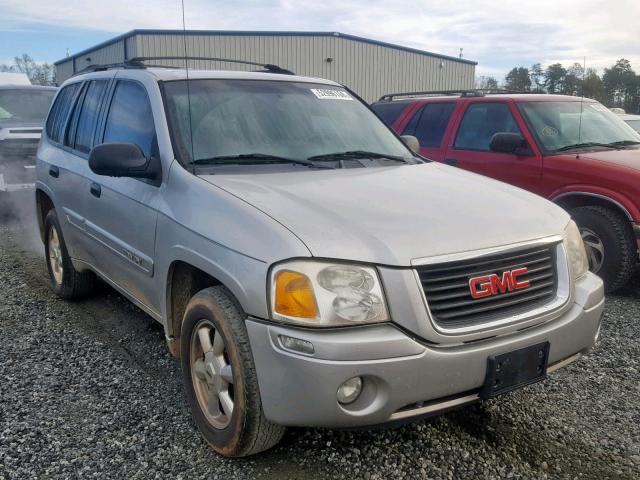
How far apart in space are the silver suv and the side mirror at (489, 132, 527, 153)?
2.17 meters

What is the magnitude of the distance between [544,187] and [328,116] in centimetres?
265

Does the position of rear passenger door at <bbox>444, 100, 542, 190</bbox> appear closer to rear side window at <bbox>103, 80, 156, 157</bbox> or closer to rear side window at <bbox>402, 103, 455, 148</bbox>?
rear side window at <bbox>402, 103, 455, 148</bbox>

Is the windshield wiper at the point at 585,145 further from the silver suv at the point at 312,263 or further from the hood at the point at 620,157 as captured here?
the silver suv at the point at 312,263

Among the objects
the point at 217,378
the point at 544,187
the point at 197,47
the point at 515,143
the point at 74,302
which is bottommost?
the point at 74,302

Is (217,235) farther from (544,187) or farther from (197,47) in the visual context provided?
(197,47)

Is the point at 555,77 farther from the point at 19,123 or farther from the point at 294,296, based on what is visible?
the point at 19,123

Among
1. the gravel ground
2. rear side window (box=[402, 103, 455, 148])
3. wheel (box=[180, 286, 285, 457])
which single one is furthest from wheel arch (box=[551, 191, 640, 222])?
wheel (box=[180, 286, 285, 457])

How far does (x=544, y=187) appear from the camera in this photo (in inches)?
220

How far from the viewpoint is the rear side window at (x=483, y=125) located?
6.06 meters

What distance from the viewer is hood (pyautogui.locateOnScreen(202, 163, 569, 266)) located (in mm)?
2414

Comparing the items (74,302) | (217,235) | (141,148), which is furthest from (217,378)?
(74,302)

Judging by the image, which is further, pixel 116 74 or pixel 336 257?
pixel 116 74

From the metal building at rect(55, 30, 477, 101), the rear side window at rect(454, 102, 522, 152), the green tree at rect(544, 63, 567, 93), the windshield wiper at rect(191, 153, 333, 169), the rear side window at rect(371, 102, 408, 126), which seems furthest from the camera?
the metal building at rect(55, 30, 477, 101)

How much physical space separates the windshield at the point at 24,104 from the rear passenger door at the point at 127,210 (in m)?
7.21
